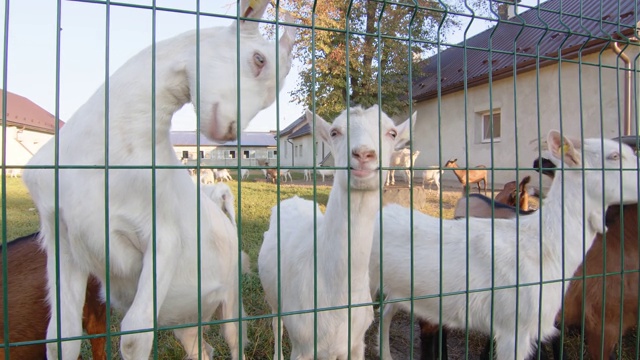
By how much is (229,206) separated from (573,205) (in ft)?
9.29

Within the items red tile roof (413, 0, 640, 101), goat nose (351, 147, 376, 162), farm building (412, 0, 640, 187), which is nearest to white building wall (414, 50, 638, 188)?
farm building (412, 0, 640, 187)

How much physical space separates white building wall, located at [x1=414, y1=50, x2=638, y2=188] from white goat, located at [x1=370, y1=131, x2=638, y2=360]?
5701mm

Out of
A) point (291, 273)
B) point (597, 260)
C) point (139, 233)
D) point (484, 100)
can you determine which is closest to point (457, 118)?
point (484, 100)

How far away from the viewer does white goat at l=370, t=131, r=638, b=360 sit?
9.83 feet

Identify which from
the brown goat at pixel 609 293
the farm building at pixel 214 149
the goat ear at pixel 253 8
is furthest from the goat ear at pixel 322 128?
the brown goat at pixel 609 293

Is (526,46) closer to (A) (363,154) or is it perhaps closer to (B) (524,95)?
(B) (524,95)

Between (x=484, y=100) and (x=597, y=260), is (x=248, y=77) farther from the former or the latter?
(x=484, y=100)

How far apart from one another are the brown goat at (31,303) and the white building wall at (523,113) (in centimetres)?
771

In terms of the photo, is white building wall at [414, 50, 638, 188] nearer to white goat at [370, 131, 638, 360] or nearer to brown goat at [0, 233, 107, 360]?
white goat at [370, 131, 638, 360]

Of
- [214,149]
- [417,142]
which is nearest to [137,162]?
[214,149]

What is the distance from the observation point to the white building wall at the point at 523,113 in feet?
35.9

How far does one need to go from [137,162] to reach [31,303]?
1456mm

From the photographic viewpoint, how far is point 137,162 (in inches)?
71.7

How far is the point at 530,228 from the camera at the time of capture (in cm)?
339
